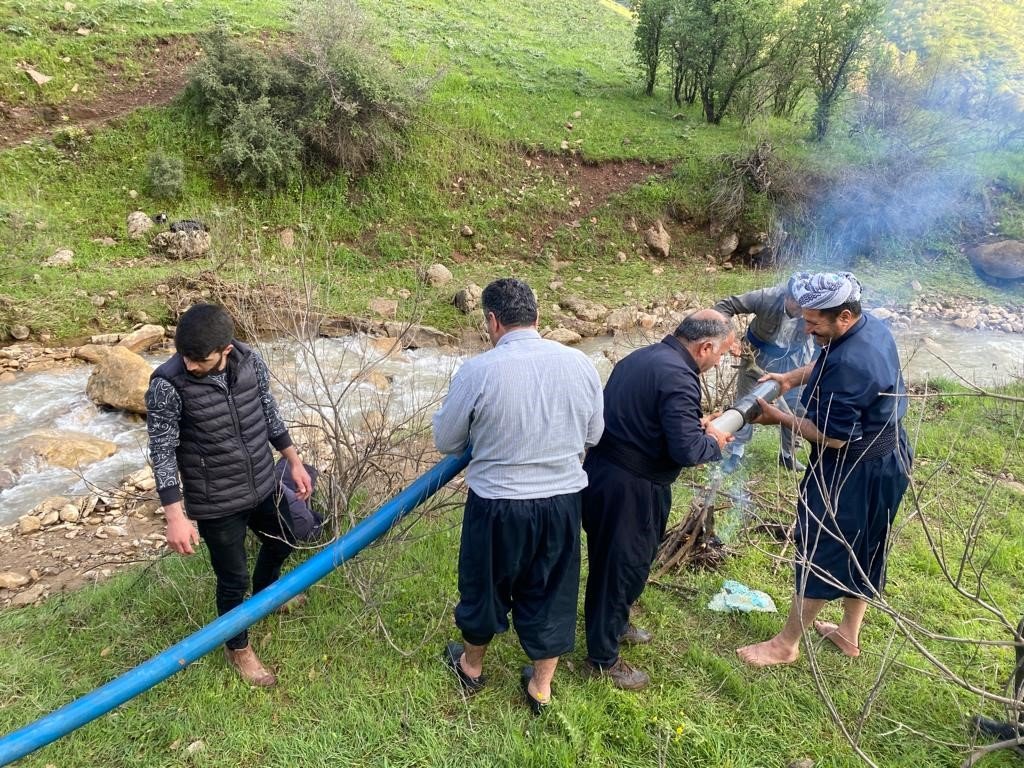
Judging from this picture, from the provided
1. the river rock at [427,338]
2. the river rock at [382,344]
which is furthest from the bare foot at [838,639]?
the river rock at [427,338]

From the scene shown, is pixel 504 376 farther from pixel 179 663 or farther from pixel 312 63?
pixel 312 63

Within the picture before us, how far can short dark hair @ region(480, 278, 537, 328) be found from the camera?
89.2 inches

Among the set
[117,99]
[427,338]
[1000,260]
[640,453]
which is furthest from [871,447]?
[117,99]

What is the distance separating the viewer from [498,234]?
12297 millimetres

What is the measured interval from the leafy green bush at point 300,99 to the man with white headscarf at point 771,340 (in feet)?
31.4

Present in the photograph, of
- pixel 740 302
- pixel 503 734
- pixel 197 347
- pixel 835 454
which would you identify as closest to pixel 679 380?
pixel 835 454

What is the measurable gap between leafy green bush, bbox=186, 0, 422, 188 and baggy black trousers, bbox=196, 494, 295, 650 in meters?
10.1

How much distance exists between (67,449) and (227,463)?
14.6 ft

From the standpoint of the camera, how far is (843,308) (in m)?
2.58

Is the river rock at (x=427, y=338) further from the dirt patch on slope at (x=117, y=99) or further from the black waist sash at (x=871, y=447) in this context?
the dirt patch on slope at (x=117, y=99)

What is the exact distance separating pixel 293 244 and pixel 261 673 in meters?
9.23

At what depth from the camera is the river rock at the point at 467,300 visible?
9.59 metres

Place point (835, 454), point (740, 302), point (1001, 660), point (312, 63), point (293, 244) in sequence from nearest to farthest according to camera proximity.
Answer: point (835, 454) → point (1001, 660) → point (740, 302) → point (293, 244) → point (312, 63)

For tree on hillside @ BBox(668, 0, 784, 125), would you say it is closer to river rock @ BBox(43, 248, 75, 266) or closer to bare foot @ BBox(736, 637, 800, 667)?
river rock @ BBox(43, 248, 75, 266)
